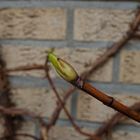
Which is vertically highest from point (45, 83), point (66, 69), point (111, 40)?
point (66, 69)

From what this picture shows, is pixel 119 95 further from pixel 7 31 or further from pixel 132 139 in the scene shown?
pixel 7 31

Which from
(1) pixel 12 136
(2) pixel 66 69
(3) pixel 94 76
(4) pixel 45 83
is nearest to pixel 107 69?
(3) pixel 94 76

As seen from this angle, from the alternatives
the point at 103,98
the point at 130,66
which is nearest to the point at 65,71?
the point at 103,98

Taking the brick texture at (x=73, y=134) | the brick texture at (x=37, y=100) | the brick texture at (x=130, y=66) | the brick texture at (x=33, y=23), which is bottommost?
the brick texture at (x=73, y=134)

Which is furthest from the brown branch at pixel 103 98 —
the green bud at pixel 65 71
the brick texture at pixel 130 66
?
the brick texture at pixel 130 66

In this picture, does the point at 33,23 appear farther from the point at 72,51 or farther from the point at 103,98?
the point at 103,98

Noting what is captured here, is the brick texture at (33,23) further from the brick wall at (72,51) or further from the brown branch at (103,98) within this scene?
the brown branch at (103,98)

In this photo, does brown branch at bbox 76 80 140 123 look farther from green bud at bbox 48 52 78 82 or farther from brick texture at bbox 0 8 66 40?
brick texture at bbox 0 8 66 40

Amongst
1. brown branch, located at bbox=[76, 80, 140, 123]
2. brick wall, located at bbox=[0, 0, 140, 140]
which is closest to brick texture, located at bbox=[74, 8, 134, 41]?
brick wall, located at bbox=[0, 0, 140, 140]
